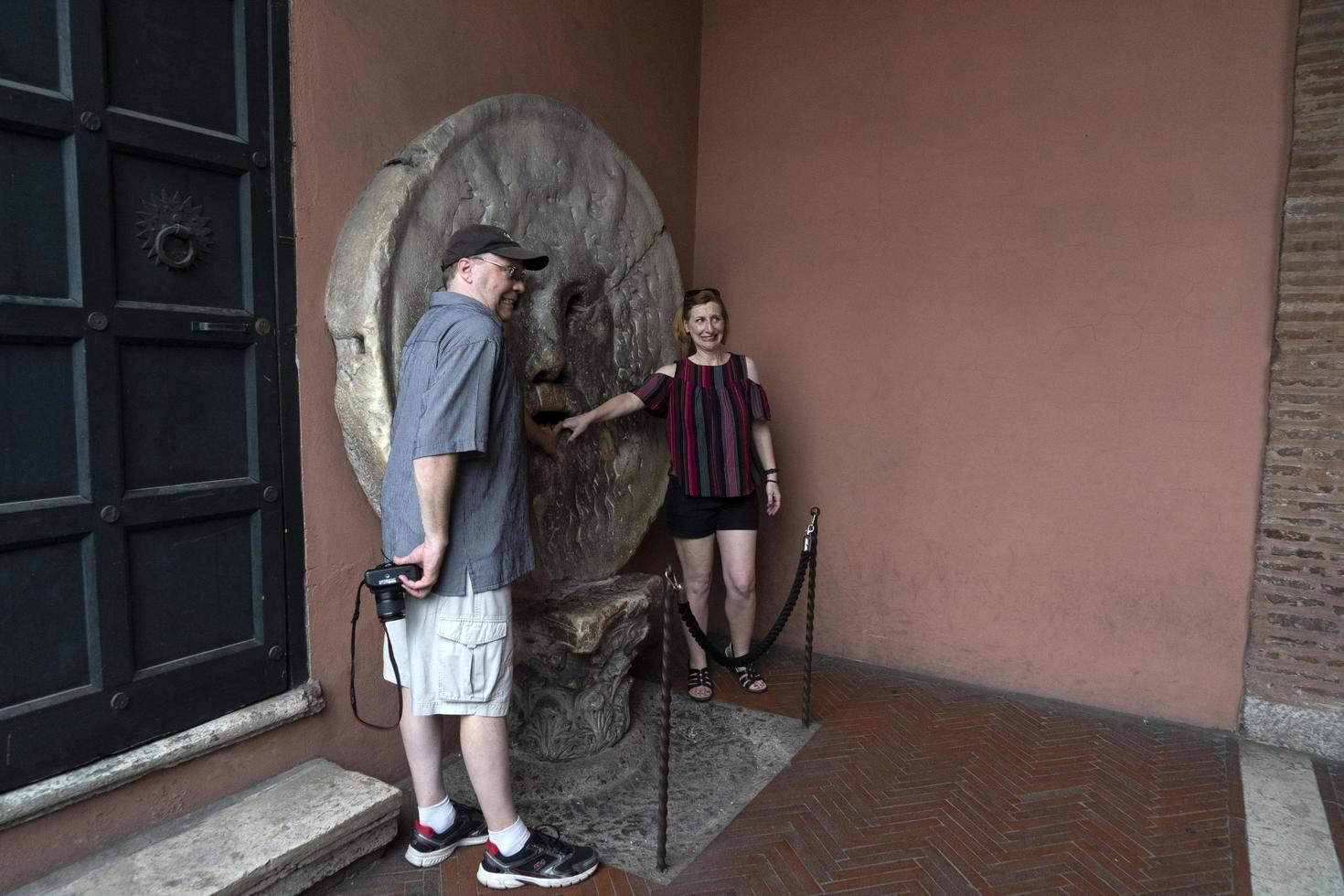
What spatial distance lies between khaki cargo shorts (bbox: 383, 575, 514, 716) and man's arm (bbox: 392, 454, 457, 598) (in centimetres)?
10

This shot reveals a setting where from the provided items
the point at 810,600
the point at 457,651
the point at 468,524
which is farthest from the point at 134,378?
the point at 810,600

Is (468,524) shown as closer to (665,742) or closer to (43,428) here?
(665,742)

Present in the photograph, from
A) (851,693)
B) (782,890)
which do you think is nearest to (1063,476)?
(851,693)

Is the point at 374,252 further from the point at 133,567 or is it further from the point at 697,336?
the point at 697,336

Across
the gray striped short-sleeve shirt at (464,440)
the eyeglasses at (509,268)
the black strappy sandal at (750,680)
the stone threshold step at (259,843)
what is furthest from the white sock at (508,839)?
the black strappy sandal at (750,680)

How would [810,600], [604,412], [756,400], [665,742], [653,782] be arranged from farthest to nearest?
[756,400] → [810,600] → [604,412] → [653,782] → [665,742]

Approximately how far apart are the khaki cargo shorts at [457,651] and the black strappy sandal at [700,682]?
5.61 feet

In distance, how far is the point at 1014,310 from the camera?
421cm

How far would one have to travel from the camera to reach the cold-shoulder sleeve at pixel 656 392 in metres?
3.79

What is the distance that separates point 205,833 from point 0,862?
0.45m

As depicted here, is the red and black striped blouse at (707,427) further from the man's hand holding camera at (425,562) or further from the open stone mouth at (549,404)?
the man's hand holding camera at (425,562)

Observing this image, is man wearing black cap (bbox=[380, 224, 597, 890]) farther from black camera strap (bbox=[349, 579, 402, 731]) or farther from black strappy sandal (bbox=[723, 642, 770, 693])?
black strappy sandal (bbox=[723, 642, 770, 693])

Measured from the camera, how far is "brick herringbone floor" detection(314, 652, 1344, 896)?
2750 millimetres

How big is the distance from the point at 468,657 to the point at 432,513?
1.46ft
